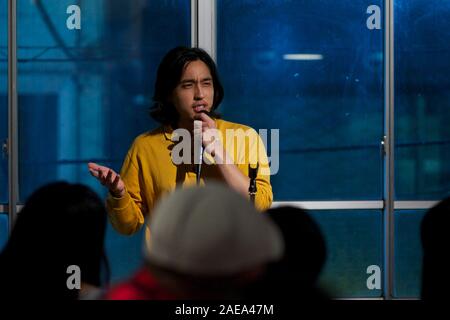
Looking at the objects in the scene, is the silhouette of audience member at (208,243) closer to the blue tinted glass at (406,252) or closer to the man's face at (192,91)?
the man's face at (192,91)

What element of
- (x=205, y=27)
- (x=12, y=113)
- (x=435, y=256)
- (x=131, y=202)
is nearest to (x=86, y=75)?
(x=12, y=113)

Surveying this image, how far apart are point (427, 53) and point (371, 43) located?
341 mm

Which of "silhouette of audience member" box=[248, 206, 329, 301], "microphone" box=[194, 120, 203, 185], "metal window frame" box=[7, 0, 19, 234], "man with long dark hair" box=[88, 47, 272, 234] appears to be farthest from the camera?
"metal window frame" box=[7, 0, 19, 234]

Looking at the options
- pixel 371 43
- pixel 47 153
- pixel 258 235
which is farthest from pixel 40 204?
pixel 371 43

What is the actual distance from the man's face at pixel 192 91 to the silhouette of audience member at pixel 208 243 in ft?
6.94

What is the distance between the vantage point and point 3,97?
581 cm

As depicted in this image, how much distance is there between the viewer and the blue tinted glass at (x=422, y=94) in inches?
234

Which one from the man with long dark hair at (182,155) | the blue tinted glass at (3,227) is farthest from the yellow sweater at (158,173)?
the blue tinted glass at (3,227)

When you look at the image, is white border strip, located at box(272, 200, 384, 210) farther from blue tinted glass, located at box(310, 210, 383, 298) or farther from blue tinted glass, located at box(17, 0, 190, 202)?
blue tinted glass, located at box(17, 0, 190, 202)

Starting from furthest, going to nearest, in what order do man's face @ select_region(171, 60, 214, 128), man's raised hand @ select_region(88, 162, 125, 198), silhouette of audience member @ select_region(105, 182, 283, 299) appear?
man's face @ select_region(171, 60, 214, 128) → man's raised hand @ select_region(88, 162, 125, 198) → silhouette of audience member @ select_region(105, 182, 283, 299)

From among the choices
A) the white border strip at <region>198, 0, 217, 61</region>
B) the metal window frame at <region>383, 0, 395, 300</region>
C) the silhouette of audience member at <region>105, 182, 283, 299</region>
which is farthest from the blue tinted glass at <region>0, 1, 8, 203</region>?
the silhouette of audience member at <region>105, 182, 283, 299</region>

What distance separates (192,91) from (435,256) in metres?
1.68

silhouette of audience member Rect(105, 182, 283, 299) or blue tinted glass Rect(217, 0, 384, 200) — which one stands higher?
blue tinted glass Rect(217, 0, 384, 200)

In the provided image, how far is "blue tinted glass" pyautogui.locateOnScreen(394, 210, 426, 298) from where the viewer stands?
596 cm
